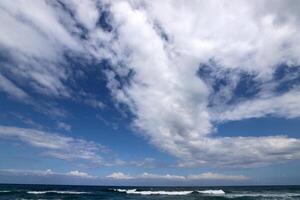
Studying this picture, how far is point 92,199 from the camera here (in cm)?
3866

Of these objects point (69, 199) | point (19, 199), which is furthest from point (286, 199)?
point (19, 199)

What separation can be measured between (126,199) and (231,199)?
49.1 ft

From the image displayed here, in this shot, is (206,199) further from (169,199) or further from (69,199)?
(69,199)

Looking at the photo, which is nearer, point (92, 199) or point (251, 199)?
point (251, 199)

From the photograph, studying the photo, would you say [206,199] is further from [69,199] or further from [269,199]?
[69,199]

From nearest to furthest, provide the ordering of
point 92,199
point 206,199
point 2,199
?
point 2,199, point 206,199, point 92,199

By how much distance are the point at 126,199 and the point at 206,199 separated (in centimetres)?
1145

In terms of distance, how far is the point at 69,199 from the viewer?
3759cm

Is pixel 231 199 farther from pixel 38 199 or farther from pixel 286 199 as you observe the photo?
pixel 38 199

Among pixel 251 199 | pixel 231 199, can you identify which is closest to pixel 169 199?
pixel 231 199

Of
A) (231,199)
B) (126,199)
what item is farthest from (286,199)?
(126,199)

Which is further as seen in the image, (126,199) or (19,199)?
(126,199)

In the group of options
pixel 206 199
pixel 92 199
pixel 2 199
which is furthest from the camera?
pixel 92 199

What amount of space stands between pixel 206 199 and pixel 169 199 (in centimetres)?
539
